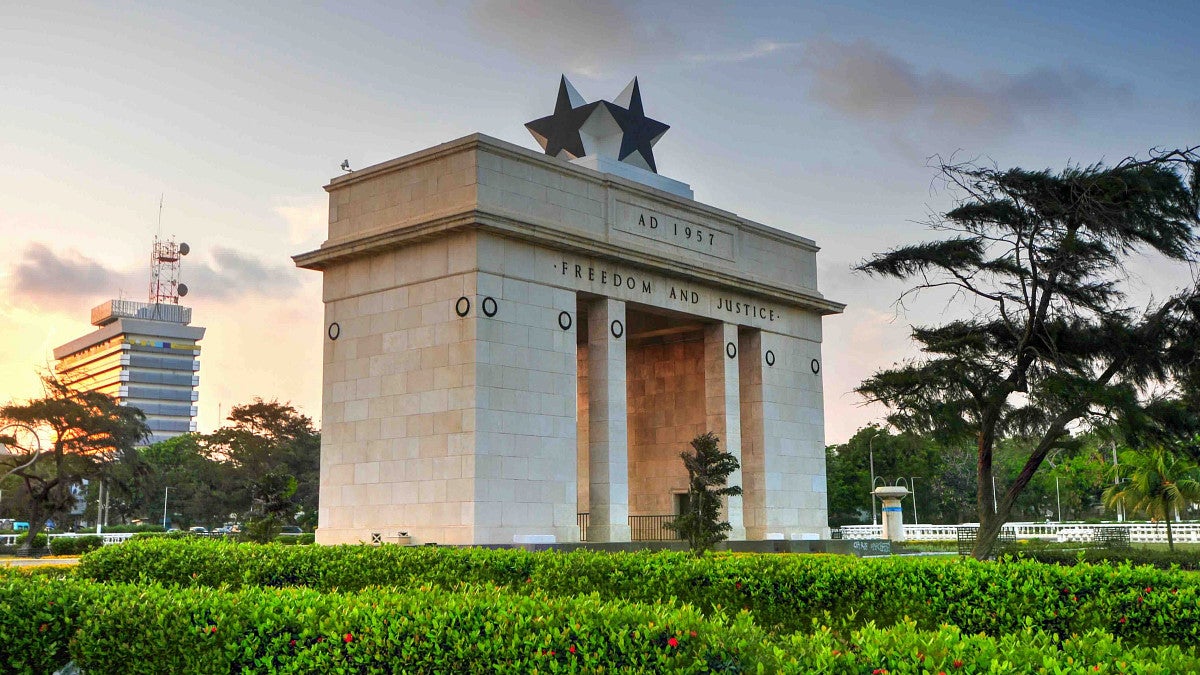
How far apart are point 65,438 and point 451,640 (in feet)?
157

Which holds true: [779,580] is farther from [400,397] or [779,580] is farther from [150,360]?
[150,360]

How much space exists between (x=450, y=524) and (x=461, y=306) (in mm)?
5285

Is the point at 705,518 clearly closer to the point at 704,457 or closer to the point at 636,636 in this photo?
the point at 704,457

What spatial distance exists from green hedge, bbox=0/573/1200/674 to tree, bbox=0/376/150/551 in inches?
1572

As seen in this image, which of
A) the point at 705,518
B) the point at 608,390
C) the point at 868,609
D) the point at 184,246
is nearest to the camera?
the point at 868,609

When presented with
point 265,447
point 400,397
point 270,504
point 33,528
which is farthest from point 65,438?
Result: point 400,397

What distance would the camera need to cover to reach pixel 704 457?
23797mm

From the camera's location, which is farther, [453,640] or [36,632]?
[36,632]

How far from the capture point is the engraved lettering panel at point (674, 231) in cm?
3142

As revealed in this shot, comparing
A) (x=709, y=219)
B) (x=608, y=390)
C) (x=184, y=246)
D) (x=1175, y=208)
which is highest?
(x=184, y=246)

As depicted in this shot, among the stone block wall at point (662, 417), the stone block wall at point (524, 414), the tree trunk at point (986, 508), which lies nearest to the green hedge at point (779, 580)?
the tree trunk at point (986, 508)

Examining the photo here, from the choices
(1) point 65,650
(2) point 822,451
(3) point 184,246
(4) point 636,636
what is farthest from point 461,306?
(3) point 184,246

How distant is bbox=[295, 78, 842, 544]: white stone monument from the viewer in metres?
27.0

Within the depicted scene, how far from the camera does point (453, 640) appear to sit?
7570 millimetres
